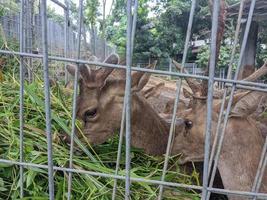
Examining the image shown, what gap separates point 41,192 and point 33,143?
262 mm

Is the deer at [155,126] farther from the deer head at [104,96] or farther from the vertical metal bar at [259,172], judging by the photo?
the vertical metal bar at [259,172]

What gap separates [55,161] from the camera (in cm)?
184

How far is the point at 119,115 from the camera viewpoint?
10.3 feet

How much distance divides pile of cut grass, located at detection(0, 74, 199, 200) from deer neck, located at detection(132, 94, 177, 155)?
500 mm

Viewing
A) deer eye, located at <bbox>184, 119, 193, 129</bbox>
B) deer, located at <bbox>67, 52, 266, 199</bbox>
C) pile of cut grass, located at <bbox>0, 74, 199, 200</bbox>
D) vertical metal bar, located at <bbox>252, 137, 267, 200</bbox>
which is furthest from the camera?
deer eye, located at <bbox>184, 119, 193, 129</bbox>

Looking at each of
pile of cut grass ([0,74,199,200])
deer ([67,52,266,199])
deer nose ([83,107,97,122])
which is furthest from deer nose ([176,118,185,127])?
deer nose ([83,107,97,122])

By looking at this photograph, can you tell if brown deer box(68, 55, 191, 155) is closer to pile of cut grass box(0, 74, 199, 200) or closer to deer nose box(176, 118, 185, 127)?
deer nose box(176, 118, 185, 127)

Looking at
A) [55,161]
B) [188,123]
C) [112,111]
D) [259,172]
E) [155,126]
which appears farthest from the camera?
[112,111]

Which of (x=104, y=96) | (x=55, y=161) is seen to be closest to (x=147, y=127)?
(x=104, y=96)

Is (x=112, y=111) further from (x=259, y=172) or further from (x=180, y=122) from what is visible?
(x=259, y=172)

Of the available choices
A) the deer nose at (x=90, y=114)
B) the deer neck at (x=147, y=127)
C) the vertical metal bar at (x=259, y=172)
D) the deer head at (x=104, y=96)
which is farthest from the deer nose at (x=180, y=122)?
the vertical metal bar at (x=259, y=172)

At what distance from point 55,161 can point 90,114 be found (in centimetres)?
133

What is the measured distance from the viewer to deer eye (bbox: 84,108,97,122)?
313cm

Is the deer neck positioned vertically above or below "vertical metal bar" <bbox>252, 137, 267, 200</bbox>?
below
